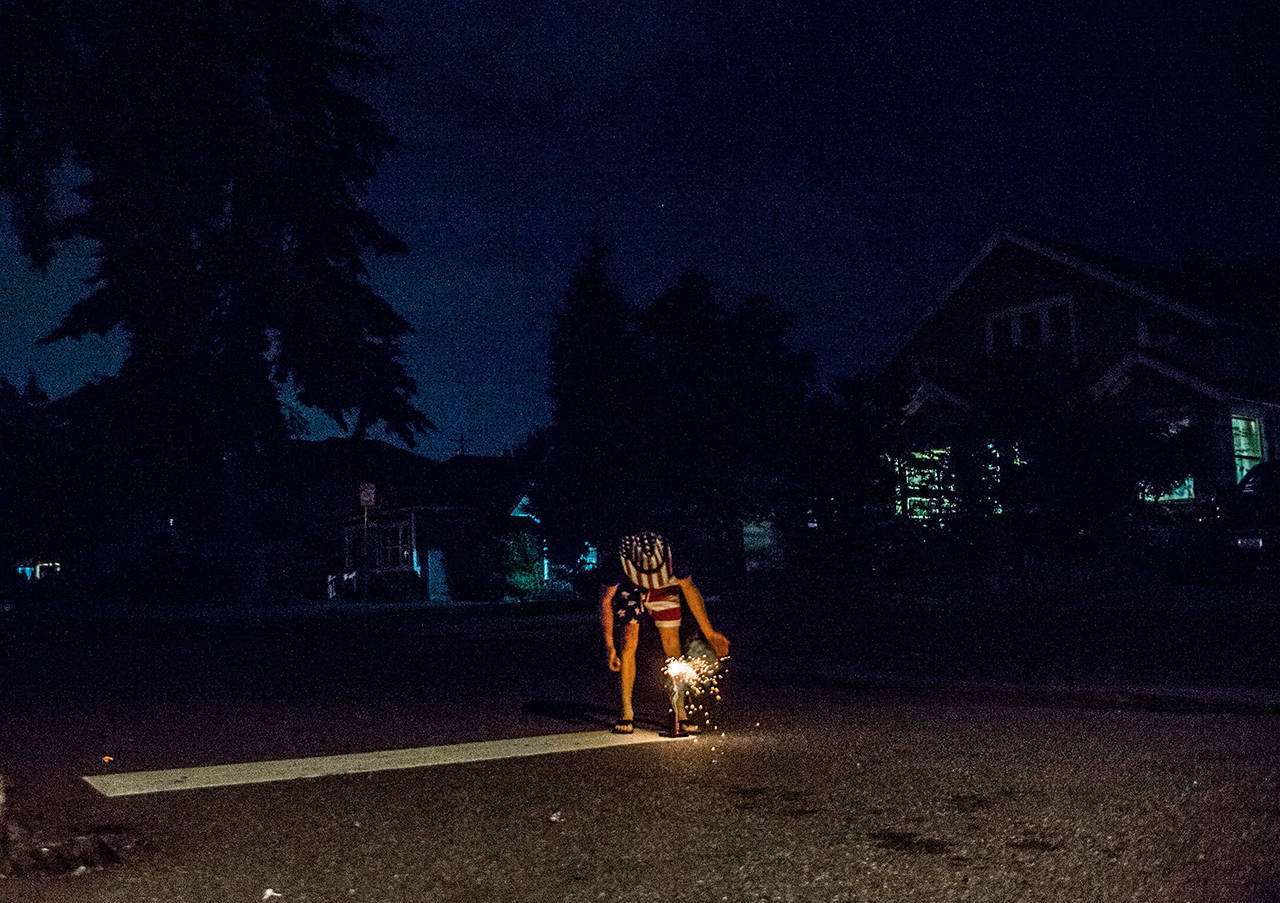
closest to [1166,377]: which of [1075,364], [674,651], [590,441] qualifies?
[1075,364]

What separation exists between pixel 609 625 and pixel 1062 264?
23.0 m

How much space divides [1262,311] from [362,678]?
24296 mm

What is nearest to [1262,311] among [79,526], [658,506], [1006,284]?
[1006,284]

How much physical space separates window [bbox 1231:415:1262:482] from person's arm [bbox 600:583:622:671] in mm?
21102

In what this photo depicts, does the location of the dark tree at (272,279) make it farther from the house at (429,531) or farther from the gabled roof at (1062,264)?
the gabled roof at (1062,264)

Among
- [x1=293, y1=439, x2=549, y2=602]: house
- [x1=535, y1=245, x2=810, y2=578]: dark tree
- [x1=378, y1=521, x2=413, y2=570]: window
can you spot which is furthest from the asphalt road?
[x1=378, y1=521, x2=413, y2=570]: window

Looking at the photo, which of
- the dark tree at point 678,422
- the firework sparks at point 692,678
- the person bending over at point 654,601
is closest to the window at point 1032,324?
the dark tree at point 678,422

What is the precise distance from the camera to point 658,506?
32656 mm

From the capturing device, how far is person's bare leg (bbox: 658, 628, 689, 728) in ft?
31.4

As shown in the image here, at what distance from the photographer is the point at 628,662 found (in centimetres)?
988

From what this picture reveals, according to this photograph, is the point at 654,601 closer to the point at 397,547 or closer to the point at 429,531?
the point at 429,531

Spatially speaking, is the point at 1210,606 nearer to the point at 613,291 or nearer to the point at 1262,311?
the point at 1262,311

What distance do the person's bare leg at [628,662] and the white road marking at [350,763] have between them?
21 centimetres

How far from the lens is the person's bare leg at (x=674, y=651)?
9.59 metres
